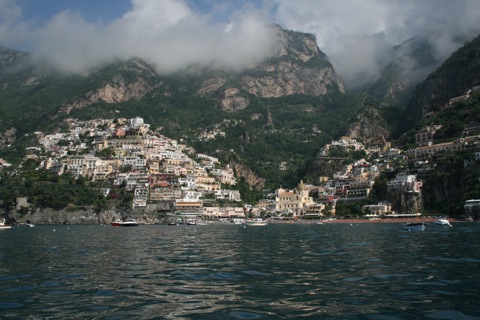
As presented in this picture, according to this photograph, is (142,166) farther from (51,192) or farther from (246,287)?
(246,287)

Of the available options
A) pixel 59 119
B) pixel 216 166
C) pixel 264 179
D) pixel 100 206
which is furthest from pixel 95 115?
pixel 100 206

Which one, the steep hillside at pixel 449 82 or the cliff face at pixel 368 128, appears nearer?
the steep hillside at pixel 449 82

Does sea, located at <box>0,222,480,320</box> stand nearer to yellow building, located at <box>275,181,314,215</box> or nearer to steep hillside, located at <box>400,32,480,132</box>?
yellow building, located at <box>275,181,314,215</box>

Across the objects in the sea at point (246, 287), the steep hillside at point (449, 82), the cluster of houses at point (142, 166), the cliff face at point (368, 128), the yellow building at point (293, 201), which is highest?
the steep hillside at point (449, 82)

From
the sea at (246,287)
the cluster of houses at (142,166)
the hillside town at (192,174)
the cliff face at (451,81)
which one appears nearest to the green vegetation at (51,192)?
the hillside town at (192,174)

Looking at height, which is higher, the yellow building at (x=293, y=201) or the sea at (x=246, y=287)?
the yellow building at (x=293, y=201)

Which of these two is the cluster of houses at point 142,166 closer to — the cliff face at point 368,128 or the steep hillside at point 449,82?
the cliff face at point 368,128

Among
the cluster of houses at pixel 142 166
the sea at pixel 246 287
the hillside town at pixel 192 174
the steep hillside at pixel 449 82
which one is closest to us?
the sea at pixel 246 287

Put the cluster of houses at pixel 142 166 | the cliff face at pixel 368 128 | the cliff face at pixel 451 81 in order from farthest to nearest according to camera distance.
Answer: the cliff face at pixel 368 128
the cliff face at pixel 451 81
the cluster of houses at pixel 142 166

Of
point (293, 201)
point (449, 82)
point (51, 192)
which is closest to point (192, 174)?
point (293, 201)
